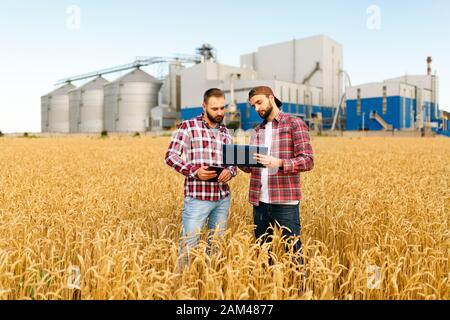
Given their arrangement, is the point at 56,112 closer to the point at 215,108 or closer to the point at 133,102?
the point at 133,102

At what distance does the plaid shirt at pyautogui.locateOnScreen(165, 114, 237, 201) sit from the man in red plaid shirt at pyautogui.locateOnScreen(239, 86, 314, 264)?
0.34m

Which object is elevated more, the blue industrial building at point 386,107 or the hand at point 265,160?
the blue industrial building at point 386,107

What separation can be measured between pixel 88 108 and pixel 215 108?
79.0 m

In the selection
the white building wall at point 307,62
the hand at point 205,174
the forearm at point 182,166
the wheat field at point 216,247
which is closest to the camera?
the wheat field at point 216,247

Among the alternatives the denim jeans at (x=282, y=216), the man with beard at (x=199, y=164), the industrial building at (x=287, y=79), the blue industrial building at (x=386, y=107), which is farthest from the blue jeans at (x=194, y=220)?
the blue industrial building at (x=386, y=107)

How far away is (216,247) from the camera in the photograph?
434 centimetres

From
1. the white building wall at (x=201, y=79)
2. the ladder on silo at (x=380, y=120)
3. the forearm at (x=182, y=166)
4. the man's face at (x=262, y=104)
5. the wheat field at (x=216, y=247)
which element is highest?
the white building wall at (x=201, y=79)

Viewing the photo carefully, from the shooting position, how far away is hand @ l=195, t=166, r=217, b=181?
3.79 meters

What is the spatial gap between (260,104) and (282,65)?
69944mm

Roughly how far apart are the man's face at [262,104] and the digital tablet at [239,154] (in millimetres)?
520

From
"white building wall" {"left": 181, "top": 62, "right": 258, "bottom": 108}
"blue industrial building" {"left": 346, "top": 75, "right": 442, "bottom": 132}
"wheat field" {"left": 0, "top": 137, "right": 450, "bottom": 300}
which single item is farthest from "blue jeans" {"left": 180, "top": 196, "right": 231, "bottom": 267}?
"blue industrial building" {"left": 346, "top": 75, "right": 442, "bottom": 132}

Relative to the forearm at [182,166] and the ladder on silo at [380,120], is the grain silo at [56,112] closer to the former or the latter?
the ladder on silo at [380,120]

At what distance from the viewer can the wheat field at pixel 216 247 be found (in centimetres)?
338

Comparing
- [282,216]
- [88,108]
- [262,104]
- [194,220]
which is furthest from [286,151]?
[88,108]
